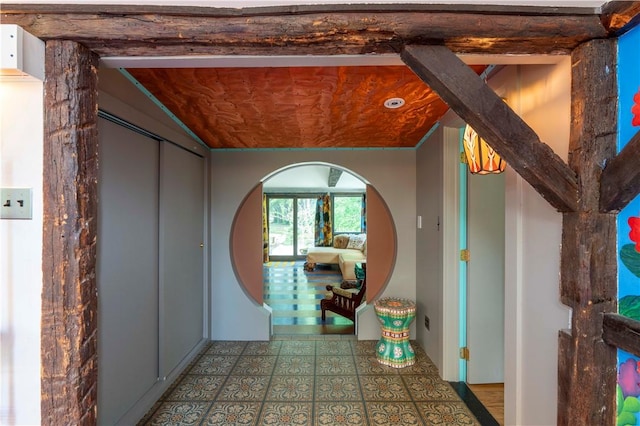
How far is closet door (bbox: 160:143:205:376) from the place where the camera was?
222cm

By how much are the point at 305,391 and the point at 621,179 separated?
7.45 ft

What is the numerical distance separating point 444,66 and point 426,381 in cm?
238

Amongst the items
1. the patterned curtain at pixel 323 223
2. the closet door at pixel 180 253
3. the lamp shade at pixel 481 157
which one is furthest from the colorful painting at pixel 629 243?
the patterned curtain at pixel 323 223

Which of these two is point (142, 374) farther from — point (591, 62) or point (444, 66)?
point (591, 62)

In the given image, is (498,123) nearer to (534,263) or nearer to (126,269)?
(534,263)

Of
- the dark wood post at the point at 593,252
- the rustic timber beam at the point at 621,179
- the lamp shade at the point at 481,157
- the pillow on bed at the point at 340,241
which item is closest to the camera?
the rustic timber beam at the point at 621,179

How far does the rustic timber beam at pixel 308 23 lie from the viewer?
99 cm

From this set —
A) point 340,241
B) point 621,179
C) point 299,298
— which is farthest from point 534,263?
point 340,241

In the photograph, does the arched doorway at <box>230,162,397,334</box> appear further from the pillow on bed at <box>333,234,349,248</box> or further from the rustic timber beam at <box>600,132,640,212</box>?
the pillow on bed at <box>333,234,349,248</box>

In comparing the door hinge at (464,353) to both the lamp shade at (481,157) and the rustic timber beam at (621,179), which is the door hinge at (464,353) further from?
the rustic timber beam at (621,179)

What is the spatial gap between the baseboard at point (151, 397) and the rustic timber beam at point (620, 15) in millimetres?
3009

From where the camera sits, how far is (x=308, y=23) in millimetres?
997

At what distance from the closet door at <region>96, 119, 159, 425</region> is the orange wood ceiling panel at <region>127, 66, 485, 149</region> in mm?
459

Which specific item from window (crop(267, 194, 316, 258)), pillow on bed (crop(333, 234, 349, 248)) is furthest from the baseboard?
window (crop(267, 194, 316, 258))
